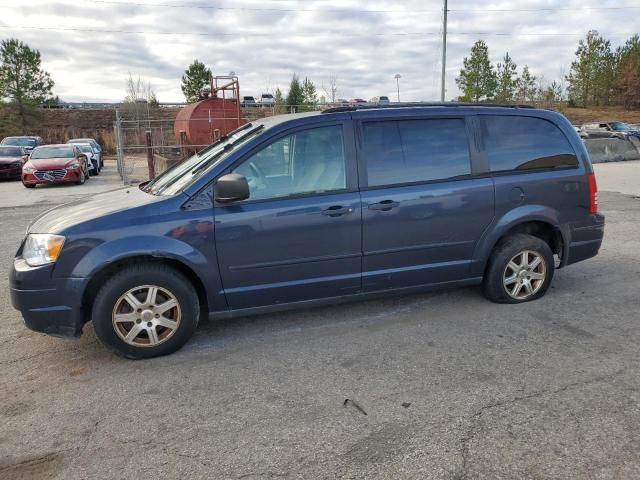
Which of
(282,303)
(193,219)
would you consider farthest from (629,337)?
(193,219)

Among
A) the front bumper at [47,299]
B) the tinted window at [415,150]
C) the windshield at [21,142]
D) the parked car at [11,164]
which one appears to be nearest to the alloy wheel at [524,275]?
the tinted window at [415,150]

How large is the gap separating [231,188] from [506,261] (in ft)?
8.44

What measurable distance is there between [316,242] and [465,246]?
140cm

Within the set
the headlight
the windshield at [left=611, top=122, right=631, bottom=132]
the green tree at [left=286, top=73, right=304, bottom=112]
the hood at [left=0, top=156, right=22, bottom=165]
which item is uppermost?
the green tree at [left=286, top=73, right=304, bottom=112]

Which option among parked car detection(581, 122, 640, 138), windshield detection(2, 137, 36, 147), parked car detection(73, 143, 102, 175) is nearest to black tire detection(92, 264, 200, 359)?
parked car detection(73, 143, 102, 175)

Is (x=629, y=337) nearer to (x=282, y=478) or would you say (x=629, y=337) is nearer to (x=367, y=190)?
(x=367, y=190)

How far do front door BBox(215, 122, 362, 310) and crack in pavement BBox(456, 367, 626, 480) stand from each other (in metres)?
1.52

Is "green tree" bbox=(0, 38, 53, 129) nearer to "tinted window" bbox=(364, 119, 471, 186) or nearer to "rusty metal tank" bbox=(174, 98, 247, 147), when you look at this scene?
"rusty metal tank" bbox=(174, 98, 247, 147)

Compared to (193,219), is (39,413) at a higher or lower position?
lower

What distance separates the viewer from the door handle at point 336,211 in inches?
155

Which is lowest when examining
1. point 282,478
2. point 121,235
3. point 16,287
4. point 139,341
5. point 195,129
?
point 282,478

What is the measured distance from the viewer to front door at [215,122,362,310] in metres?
3.81

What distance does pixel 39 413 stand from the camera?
10.0ft

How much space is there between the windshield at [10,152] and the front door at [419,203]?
20.9 m
